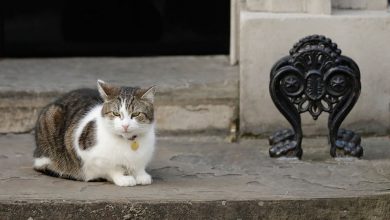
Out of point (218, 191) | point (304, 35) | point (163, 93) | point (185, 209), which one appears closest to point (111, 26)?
point (163, 93)

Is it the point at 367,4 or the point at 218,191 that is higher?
the point at 367,4

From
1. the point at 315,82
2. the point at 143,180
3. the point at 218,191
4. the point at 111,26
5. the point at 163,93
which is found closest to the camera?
the point at 218,191

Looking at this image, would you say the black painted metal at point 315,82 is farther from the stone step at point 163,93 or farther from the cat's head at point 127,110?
the cat's head at point 127,110

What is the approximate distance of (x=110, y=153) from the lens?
607 cm

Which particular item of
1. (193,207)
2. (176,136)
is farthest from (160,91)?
(193,207)

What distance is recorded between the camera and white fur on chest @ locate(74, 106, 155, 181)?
6.06 meters

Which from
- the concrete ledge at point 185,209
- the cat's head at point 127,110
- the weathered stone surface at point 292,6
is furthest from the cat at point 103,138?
the weathered stone surface at point 292,6

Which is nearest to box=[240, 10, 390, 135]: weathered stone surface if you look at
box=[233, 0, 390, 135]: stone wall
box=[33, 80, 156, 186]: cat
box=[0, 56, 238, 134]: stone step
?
box=[233, 0, 390, 135]: stone wall

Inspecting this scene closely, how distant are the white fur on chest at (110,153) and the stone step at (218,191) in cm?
11

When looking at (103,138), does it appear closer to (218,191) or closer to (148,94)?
(148,94)

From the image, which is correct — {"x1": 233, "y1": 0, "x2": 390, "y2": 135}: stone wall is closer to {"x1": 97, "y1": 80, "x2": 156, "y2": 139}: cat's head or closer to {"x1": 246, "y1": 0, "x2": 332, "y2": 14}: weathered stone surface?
{"x1": 246, "y1": 0, "x2": 332, "y2": 14}: weathered stone surface

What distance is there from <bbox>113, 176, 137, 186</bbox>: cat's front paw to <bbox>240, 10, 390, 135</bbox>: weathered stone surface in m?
1.59

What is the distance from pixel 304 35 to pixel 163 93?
1.10 metres

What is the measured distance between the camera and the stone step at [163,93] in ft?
24.6
